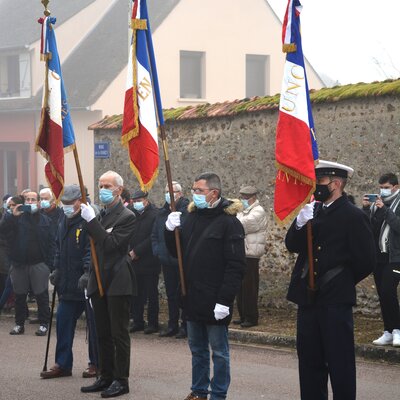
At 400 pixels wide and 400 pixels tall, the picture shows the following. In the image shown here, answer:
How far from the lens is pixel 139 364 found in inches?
425

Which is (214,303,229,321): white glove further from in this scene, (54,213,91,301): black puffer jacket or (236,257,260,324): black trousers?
(236,257,260,324): black trousers

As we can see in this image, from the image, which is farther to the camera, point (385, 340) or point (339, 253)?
point (385, 340)

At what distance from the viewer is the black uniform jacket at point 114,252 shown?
29.6 ft

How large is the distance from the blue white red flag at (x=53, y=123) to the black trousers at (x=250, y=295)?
13.6 ft

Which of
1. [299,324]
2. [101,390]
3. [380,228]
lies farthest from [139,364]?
[299,324]

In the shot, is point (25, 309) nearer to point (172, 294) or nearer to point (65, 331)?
point (172, 294)

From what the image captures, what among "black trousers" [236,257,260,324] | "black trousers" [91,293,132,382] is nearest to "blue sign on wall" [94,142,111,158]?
"black trousers" [236,257,260,324]

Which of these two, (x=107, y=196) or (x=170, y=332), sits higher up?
(x=107, y=196)

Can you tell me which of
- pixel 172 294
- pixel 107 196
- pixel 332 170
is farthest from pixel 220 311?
pixel 172 294

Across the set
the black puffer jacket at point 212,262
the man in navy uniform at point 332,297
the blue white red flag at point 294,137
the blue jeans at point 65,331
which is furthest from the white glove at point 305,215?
the blue jeans at point 65,331

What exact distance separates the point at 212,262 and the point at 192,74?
28586 millimetres

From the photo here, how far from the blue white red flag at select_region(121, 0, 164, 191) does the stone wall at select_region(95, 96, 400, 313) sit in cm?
495

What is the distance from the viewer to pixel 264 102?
49.3ft

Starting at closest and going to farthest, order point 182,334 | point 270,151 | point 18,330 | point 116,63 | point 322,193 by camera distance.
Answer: point 322,193, point 182,334, point 18,330, point 270,151, point 116,63
